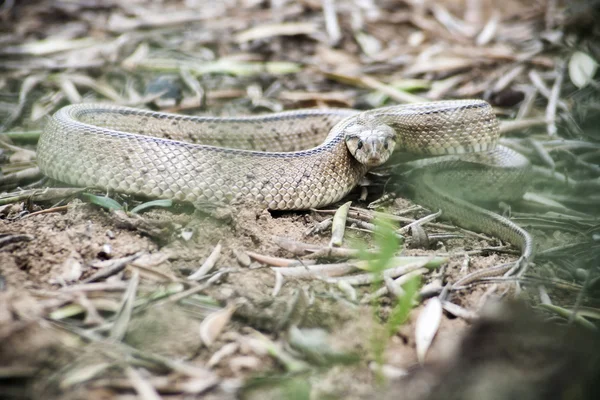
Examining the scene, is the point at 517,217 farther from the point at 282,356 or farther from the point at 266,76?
the point at 266,76

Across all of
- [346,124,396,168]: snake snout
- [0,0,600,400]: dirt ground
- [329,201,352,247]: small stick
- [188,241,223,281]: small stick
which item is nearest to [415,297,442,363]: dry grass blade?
[0,0,600,400]: dirt ground

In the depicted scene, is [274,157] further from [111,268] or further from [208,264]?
[111,268]

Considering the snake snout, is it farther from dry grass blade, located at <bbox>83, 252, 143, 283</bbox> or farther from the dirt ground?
dry grass blade, located at <bbox>83, 252, 143, 283</bbox>

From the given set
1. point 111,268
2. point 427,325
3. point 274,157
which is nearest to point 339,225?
point 274,157

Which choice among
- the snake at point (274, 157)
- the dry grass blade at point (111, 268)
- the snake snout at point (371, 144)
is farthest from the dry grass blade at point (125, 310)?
the snake snout at point (371, 144)

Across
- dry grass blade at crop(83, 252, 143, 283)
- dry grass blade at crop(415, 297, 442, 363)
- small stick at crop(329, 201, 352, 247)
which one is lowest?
dry grass blade at crop(415, 297, 442, 363)

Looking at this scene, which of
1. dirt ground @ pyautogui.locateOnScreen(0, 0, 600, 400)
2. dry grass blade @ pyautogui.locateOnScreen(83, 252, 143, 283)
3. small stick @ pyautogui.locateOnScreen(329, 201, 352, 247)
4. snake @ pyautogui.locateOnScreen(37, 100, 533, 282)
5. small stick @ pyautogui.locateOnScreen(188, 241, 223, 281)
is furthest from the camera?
snake @ pyautogui.locateOnScreen(37, 100, 533, 282)
